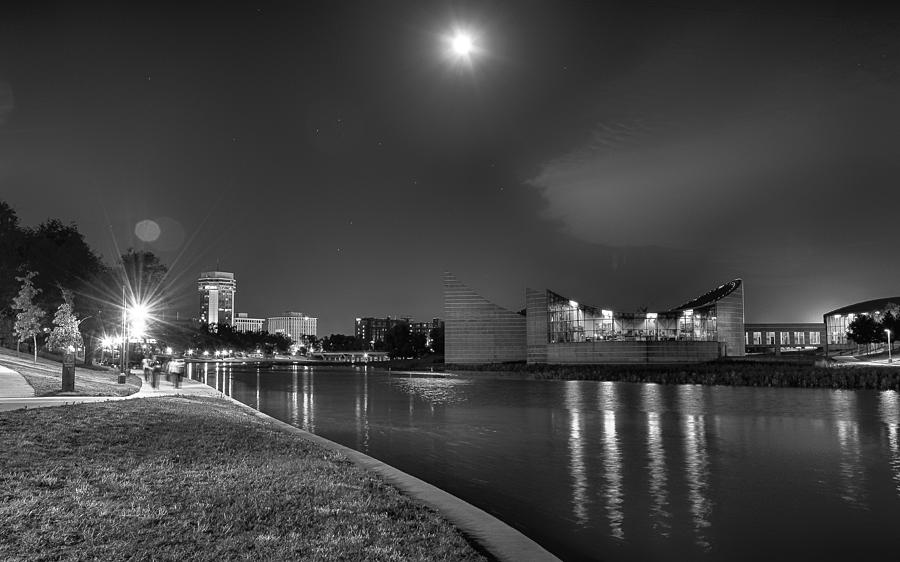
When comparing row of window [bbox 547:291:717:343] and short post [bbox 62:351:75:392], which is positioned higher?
row of window [bbox 547:291:717:343]

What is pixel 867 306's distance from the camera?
135000mm

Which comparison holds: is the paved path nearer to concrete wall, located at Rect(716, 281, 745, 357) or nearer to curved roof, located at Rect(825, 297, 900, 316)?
concrete wall, located at Rect(716, 281, 745, 357)

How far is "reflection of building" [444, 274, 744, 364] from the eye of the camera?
10231 centimetres

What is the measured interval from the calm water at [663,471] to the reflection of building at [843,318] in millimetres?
111906

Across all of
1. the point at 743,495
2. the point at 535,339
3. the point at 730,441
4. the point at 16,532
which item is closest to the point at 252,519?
the point at 16,532


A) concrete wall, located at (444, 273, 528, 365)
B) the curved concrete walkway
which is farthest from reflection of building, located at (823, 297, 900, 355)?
the curved concrete walkway

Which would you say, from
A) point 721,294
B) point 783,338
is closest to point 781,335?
point 783,338

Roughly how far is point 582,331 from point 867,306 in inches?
2722

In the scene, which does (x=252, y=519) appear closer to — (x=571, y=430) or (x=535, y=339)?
(x=571, y=430)

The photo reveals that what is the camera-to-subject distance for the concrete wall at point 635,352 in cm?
10112

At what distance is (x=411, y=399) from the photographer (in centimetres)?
4403

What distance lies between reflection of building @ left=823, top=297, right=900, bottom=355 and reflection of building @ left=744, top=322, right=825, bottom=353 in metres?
24.1

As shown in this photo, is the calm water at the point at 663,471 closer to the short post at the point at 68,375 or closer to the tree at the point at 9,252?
the short post at the point at 68,375

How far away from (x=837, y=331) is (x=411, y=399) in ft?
403
